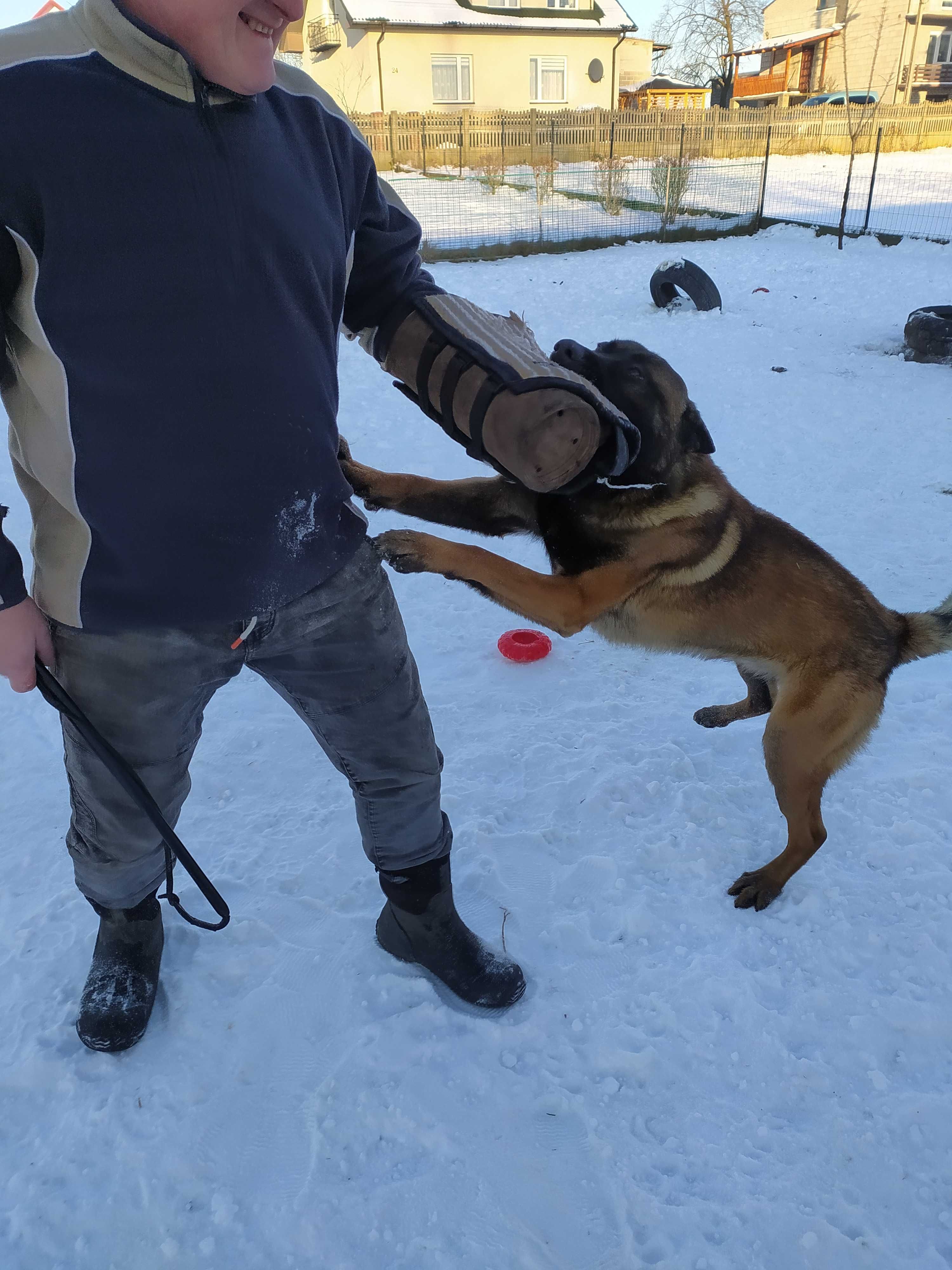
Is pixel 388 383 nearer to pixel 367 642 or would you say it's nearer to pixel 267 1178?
pixel 367 642

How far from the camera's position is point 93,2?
47.5 inches

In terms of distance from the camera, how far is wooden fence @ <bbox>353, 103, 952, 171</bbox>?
1777 centimetres

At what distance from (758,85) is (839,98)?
11.8 metres

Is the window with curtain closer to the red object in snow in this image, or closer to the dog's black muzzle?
the red object in snow

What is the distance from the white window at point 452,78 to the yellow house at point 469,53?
0.02 m

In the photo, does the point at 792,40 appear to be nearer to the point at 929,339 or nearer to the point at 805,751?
the point at 929,339

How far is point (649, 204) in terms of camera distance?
15.7 m

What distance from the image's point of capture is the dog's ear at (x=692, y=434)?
94.3 inches

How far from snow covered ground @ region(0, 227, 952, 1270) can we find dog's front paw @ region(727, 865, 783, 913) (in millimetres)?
47

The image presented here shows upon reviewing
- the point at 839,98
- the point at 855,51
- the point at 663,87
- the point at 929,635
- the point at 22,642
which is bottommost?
the point at 929,635

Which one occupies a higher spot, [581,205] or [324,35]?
[324,35]

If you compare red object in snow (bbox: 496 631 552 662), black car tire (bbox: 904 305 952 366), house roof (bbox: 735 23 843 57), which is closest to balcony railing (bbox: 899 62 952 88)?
house roof (bbox: 735 23 843 57)

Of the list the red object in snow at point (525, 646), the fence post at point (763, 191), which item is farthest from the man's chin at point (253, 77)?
the fence post at point (763, 191)

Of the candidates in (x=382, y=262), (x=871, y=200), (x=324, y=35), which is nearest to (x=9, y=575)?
(x=382, y=262)
